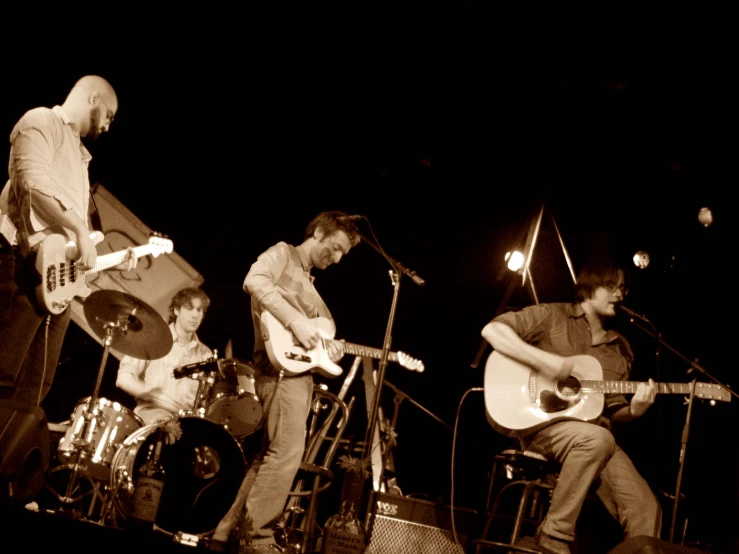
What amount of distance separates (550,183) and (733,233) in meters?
1.58

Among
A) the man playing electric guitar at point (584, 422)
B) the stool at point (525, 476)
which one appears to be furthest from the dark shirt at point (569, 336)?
the stool at point (525, 476)

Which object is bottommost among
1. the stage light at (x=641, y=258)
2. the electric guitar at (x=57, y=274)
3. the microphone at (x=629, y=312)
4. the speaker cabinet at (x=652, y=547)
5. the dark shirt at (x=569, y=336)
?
the speaker cabinet at (x=652, y=547)

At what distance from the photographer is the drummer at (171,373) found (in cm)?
545

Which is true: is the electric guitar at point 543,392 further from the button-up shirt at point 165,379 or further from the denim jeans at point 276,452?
the button-up shirt at point 165,379

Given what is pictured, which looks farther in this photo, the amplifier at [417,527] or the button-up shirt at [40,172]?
the amplifier at [417,527]

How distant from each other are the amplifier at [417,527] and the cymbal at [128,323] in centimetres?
188

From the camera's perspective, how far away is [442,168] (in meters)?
6.75

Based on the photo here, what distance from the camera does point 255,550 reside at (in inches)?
143

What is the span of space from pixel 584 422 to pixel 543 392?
35cm

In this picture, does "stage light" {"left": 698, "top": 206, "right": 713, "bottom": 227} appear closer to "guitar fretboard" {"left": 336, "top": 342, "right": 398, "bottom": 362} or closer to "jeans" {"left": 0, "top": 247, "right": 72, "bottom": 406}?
"guitar fretboard" {"left": 336, "top": 342, "right": 398, "bottom": 362}

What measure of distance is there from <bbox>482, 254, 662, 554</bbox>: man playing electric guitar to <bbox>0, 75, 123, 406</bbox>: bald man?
8.31 feet

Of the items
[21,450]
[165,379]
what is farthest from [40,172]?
[165,379]

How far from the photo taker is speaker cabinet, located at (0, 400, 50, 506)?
2775 mm

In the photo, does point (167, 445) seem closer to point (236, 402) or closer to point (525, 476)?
point (236, 402)
